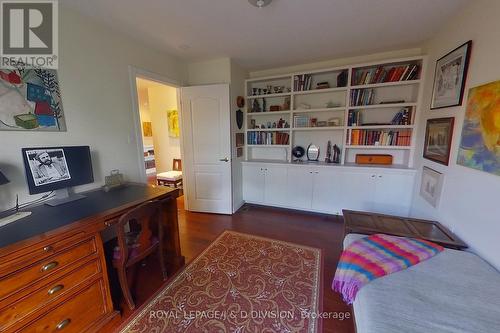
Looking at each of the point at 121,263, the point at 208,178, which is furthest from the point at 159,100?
the point at 121,263

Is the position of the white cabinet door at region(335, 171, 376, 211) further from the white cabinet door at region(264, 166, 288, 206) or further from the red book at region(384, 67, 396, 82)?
the red book at region(384, 67, 396, 82)

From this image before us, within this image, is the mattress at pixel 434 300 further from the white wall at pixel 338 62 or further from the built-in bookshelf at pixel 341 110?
the white wall at pixel 338 62

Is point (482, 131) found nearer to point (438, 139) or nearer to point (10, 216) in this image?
point (438, 139)

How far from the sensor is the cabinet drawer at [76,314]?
3.68 ft

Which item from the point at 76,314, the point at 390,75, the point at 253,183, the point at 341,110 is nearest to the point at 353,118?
the point at 341,110

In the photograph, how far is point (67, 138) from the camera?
1718mm

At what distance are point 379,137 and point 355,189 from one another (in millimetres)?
820

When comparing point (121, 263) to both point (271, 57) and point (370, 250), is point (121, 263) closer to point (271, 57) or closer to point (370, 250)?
point (370, 250)

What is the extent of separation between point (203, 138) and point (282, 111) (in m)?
1.34

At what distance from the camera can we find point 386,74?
2.69 meters

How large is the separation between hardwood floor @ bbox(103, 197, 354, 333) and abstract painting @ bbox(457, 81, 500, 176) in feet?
4.56

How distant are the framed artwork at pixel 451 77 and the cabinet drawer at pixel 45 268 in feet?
9.88

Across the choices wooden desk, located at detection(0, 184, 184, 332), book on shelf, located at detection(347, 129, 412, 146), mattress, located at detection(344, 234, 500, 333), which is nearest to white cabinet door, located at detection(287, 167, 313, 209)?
book on shelf, located at detection(347, 129, 412, 146)

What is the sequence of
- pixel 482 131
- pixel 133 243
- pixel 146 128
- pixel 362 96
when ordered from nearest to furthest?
pixel 482 131 < pixel 133 243 < pixel 362 96 < pixel 146 128
